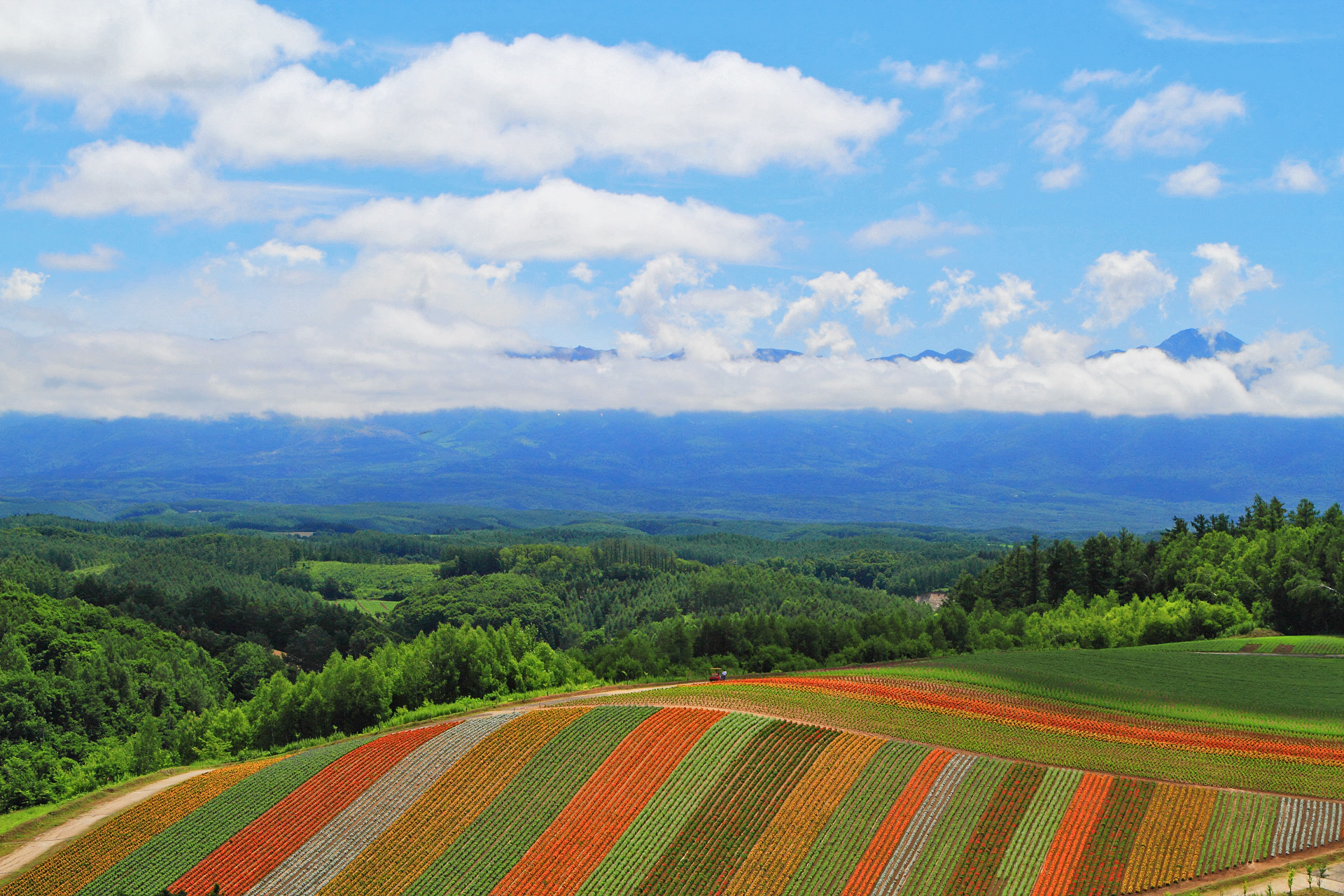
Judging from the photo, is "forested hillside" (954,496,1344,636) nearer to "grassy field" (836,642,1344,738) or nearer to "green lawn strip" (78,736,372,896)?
"grassy field" (836,642,1344,738)

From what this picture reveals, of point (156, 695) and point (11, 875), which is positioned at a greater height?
point (11, 875)

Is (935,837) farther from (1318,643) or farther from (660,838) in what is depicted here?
(1318,643)

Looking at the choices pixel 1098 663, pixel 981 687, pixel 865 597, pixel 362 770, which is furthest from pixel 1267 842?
pixel 865 597

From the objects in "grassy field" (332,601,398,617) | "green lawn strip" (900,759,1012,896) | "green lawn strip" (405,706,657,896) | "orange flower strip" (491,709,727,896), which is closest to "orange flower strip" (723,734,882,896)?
"green lawn strip" (900,759,1012,896)

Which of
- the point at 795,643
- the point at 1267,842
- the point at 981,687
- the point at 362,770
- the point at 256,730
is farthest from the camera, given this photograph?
the point at 795,643

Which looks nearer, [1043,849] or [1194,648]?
[1043,849]

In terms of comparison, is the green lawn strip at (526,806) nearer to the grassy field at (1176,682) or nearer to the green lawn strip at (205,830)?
the green lawn strip at (205,830)

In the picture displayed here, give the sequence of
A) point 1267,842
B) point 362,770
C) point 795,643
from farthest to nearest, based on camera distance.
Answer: point 795,643
point 362,770
point 1267,842
